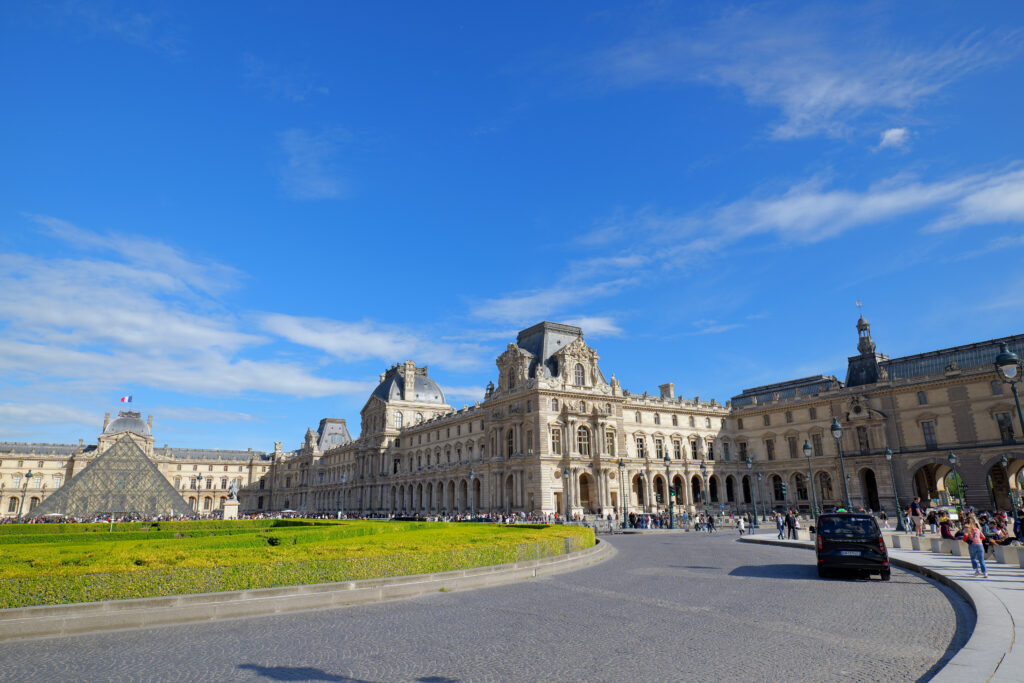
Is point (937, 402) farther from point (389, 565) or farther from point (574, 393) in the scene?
point (389, 565)

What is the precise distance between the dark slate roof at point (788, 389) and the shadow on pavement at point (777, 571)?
183 feet

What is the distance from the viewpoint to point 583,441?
211 ft

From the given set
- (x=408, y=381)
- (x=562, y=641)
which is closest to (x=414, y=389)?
(x=408, y=381)

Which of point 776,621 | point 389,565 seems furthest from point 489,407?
point 776,621

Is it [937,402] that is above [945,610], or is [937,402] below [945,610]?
above

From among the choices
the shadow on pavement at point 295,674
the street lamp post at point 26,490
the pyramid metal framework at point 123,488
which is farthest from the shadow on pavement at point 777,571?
the street lamp post at point 26,490

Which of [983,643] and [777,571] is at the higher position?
[983,643]

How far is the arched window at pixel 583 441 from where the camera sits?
63969 millimetres

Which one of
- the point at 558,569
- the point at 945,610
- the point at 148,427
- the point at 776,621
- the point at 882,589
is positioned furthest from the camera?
the point at 148,427

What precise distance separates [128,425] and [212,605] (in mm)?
147468

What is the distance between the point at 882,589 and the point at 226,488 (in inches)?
5928

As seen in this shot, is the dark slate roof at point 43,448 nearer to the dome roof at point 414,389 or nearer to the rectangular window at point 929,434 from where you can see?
the dome roof at point 414,389

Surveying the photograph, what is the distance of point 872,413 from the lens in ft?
213

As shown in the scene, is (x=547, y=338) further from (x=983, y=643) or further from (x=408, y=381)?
(x=983, y=643)
